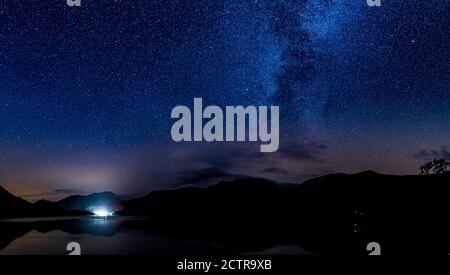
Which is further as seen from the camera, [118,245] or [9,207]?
[9,207]

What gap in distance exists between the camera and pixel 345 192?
2475 cm

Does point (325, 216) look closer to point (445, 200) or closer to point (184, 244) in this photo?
point (445, 200)

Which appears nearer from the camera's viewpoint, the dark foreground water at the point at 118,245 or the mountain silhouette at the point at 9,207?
the dark foreground water at the point at 118,245

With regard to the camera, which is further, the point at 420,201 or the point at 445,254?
the point at 420,201

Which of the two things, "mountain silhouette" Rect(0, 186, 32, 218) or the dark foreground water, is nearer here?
the dark foreground water

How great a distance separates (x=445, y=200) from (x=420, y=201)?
1.34 metres

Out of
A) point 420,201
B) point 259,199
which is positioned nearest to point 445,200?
point 420,201

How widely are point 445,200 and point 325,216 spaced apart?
6953 millimetres
